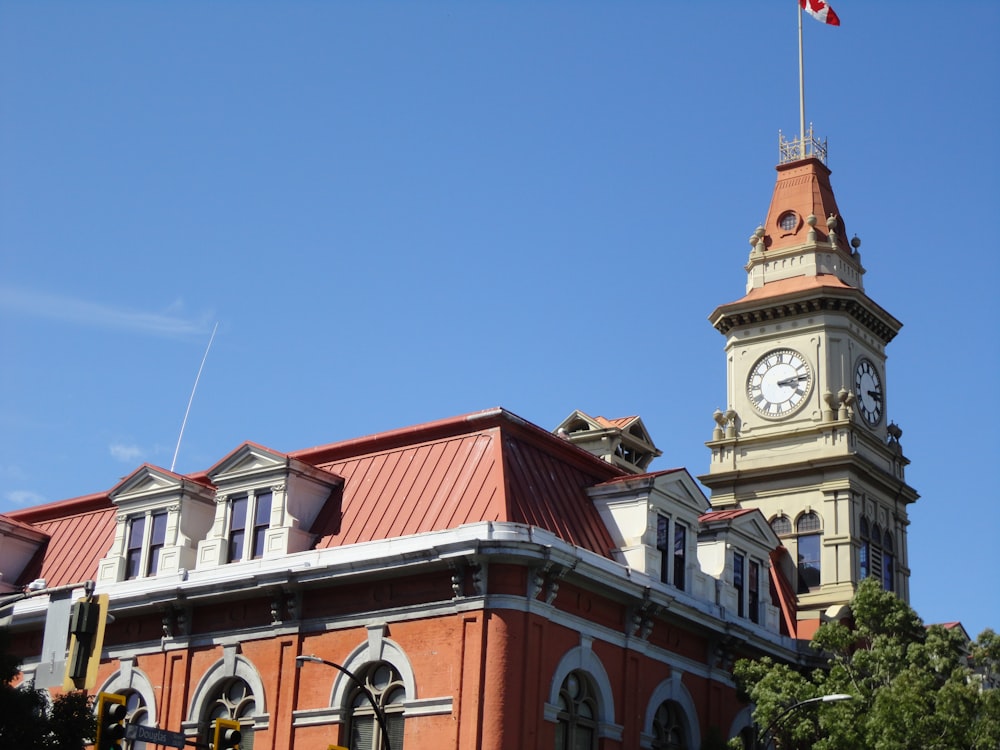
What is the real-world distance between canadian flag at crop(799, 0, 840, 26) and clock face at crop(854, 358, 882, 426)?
14.8 metres

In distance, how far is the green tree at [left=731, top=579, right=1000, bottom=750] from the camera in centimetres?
3834

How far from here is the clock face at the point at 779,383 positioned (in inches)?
2247

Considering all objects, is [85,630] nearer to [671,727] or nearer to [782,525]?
[671,727]

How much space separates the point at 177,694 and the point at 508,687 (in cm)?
1097

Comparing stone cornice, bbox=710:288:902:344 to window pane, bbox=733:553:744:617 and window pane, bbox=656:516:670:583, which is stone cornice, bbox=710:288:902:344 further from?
window pane, bbox=656:516:670:583

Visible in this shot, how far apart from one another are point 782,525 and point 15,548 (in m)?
26.7

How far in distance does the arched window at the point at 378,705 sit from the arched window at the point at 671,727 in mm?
7863

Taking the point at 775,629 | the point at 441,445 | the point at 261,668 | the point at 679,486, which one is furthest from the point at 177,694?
the point at 775,629

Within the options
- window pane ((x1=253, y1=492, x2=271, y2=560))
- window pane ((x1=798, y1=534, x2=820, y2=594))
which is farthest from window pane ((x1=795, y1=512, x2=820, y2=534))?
window pane ((x1=253, y1=492, x2=271, y2=560))

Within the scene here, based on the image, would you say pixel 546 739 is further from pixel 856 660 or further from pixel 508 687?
pixel 856 660

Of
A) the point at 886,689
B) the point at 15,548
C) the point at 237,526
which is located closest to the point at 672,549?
the point at 886,689

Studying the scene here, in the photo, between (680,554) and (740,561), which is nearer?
(680,554)

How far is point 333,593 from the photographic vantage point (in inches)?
1576

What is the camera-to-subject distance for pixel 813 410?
56.4 m
